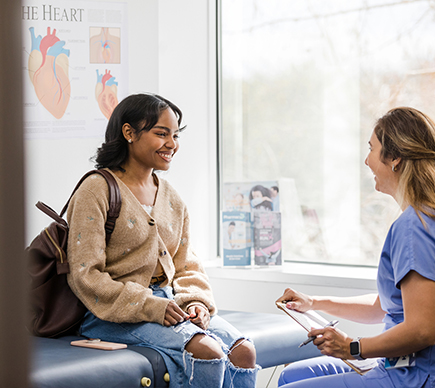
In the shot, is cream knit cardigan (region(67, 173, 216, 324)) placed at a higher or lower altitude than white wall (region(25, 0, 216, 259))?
lower

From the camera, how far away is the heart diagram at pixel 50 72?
9.31ft

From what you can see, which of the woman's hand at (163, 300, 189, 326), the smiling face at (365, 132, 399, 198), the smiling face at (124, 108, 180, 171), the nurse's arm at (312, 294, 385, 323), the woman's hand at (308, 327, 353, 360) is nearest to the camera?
the woman's hand at (308, 327, 353, 360)

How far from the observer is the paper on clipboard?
1.56 meters

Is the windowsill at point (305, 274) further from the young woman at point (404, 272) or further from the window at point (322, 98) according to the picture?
the young woman at point (404, 272)

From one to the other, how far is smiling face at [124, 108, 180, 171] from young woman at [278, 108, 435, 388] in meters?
0.91

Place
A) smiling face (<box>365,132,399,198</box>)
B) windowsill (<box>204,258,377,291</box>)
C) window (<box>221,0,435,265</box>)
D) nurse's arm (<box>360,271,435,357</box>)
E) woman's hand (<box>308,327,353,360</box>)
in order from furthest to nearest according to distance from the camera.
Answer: window (<box>221,0,435,265</box>)
windowsill (<box>204,258,377,291</box>)
smiling face (<box>365,132,399,198</box>)
woman's hand (<box>308,327,353,360</box>)
nurse's arm (<box>360,271,435,357</box>)

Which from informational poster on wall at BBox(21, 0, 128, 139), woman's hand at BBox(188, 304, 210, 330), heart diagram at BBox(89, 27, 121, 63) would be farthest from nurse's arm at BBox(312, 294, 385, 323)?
heart diagram at BBox(89, 27, 121, 63)

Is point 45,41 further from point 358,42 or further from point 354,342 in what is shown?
point 354,342

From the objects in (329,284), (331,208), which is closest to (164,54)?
(331,208)

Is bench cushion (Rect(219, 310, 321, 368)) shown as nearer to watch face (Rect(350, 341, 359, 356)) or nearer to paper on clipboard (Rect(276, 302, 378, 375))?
paper on clipboard (Rect(276, 302, 378, 375))

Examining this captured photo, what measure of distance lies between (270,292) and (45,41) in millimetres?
1827

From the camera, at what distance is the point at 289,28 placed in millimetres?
3568

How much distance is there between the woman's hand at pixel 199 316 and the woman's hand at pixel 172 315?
0.08 m

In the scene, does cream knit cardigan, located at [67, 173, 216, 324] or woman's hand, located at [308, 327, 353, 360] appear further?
cream knit cardigan, located at [67, 173, 216, 324]
